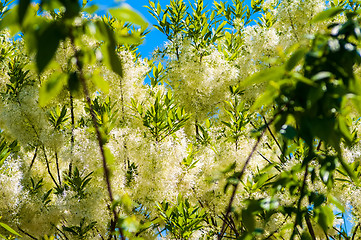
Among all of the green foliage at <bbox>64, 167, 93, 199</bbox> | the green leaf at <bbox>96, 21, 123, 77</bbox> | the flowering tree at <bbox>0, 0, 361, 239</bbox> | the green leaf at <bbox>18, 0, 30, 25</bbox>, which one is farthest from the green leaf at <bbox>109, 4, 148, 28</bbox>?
the green foliage at <bbox>64, 167, 93, 199</bbox>

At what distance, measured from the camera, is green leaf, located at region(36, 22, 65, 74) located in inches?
26.2

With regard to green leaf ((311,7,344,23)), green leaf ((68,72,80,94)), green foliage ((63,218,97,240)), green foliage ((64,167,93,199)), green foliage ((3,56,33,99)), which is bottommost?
green leaf ((68,72,80,94))

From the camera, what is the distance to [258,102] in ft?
3.38

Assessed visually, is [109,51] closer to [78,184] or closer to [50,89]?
[50,89]

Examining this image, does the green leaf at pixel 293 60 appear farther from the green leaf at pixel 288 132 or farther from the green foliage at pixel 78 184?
the green foliage at pixel 78 184

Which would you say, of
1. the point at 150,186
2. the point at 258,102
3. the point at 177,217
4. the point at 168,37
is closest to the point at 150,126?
the point at 150,186

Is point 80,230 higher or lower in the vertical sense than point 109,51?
higher

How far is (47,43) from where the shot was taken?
0.70 meters

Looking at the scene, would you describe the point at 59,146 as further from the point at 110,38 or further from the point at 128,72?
the point at 110,38

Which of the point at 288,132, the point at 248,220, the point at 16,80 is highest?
the point at 16,80

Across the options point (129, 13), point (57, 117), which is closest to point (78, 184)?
point (57, 117)

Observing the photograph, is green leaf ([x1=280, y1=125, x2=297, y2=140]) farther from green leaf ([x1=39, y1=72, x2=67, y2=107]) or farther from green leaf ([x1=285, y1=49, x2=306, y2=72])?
→ green leaf ([x1=39, y1=72, x2=67, y2=107])

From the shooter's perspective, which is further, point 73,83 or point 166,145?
point 166,145

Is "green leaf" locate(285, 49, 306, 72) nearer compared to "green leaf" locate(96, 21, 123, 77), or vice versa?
"green leaf" locate(96, 21, 123, 77)
